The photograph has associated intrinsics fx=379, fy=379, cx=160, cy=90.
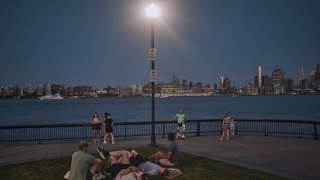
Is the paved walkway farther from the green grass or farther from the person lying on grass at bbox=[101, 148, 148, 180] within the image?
the person lying on grass at bbox=[101, 148, 148, 180]

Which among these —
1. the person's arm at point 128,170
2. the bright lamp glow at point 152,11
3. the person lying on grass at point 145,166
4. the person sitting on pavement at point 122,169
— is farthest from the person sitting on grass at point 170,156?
the bright lamp glow at point 152,11

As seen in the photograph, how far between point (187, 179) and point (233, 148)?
757 centimetres

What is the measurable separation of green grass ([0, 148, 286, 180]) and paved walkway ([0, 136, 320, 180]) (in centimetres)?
92

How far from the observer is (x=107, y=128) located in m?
21.3

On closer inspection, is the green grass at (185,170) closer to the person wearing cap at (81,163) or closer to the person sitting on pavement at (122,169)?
the person sitting on pavement at (122,169)

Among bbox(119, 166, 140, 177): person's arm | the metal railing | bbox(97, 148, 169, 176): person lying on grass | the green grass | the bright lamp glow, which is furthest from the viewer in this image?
the metal railing

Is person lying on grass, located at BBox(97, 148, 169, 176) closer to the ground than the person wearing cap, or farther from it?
closer to the ground

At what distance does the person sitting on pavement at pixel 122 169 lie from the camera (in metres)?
11.3

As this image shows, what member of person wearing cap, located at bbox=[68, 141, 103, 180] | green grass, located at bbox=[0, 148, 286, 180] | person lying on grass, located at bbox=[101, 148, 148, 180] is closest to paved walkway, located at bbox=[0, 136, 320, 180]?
green grass, located at bbox=[0, 148, 286, 180]

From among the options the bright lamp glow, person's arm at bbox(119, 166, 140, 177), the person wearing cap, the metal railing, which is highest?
the bright lamp glow

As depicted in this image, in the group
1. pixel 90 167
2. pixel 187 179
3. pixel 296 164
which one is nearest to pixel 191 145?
pixel 296 164

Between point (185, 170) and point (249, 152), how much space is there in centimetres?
Result: 554

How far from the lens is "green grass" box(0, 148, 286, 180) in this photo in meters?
12.4

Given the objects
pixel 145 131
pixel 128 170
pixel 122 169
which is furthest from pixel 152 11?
pixel 145 131
